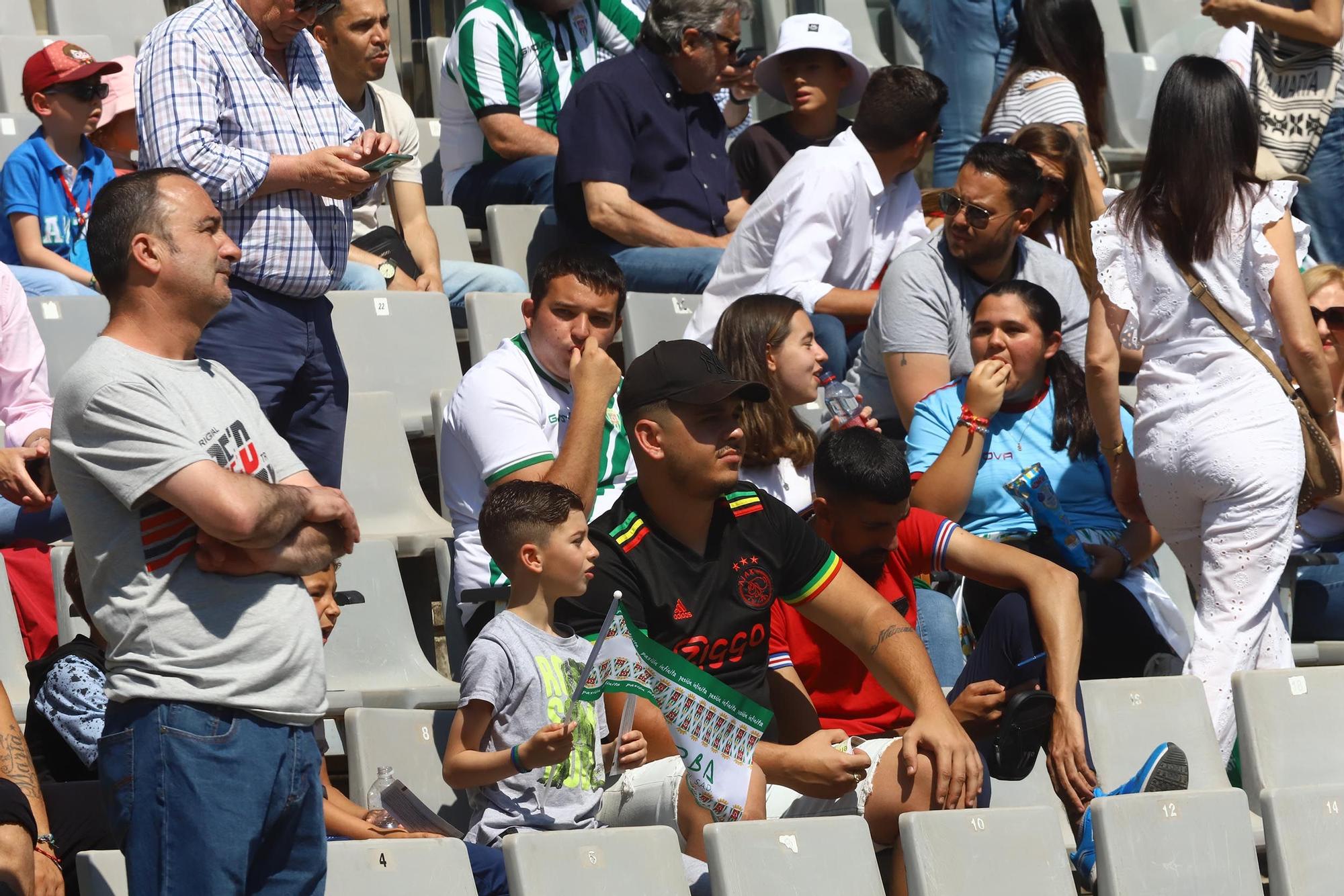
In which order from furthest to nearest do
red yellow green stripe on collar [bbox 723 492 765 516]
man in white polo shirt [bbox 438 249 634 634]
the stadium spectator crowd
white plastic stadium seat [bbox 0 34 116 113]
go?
white plastic stadium seat [bbox 0 34 116 113]
man in white polo shirt [bbox 438 249 634 634]
red yellow green stripe on collar [bbox 723 492 765 516]
the stadium spectator crowd

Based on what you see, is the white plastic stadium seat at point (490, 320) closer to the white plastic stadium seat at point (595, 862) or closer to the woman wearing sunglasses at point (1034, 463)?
the woman wearing sunglasses at point (1034, 463)

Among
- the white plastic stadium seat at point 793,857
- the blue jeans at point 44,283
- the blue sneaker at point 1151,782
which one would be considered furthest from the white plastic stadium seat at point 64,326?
the blue sneaker at point 1151,782

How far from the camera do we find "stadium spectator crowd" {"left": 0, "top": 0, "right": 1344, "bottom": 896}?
96.1 inches

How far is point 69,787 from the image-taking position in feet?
9.84

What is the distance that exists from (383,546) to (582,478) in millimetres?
637

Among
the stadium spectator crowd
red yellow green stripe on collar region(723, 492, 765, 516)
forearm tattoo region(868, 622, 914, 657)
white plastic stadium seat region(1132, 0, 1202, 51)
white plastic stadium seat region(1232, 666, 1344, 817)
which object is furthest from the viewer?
white plastic stadium seat region(1132, 0, 1202, 51)

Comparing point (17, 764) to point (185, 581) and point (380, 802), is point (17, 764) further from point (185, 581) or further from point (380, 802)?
point (380, 802)

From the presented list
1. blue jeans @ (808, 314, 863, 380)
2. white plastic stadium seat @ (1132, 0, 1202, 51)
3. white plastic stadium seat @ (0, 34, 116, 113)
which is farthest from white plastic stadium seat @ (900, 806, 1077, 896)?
white plastic stadium seat @ (1132, 0, 1202, 51)

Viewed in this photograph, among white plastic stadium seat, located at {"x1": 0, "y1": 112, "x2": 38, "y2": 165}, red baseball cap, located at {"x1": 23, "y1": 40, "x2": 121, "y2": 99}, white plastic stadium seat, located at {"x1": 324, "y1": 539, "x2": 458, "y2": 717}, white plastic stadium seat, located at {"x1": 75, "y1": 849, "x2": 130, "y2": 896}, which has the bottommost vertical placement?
white plastic stadium seat, located at {"x1": 324, "y1": 539, "x2": 458, "y2": 717}

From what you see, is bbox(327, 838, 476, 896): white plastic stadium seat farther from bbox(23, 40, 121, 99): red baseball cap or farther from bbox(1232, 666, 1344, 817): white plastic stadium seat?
bbox(23, 40, 121, 99): red baseball cap

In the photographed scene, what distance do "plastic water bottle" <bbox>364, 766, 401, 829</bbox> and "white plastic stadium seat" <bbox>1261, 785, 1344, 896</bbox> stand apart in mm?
1553

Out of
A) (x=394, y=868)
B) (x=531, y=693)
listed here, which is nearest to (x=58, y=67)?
(x=531, y=693)

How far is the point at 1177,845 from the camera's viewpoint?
10.5 feet

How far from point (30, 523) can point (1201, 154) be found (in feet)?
8.62
